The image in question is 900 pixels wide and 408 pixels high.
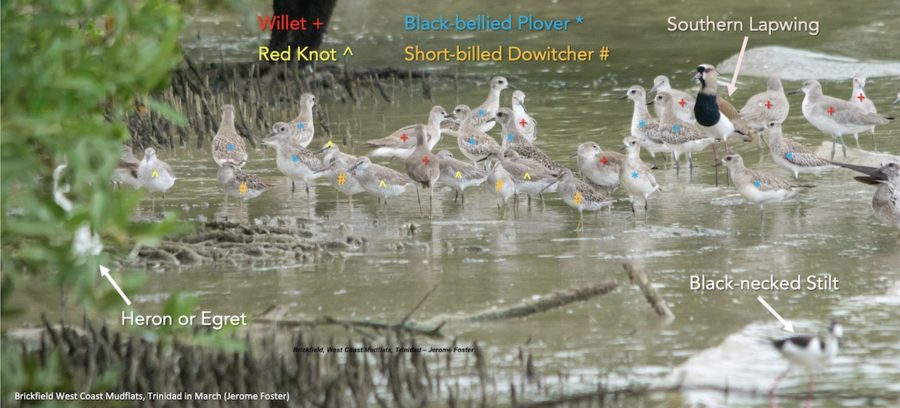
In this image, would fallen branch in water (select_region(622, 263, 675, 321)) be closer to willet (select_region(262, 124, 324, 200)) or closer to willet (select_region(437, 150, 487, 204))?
willet (select_region(437, 150, 487, 204))

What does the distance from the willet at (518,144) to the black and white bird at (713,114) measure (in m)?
1.58

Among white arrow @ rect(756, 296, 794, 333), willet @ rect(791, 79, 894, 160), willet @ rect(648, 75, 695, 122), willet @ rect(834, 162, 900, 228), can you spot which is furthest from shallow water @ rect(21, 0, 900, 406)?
willet @ rect(648, 75, 695, 122)

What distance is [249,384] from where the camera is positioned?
606cm

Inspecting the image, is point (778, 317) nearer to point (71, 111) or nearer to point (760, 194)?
point (760, 194)

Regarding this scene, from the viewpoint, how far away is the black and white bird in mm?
13734

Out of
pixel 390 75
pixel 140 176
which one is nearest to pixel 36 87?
pixel 140 176

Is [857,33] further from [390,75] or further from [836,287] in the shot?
[836,287]

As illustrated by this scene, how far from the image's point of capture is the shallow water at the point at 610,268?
7.21 m

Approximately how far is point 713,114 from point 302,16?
6.49 metres

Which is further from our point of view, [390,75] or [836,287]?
[390,75]

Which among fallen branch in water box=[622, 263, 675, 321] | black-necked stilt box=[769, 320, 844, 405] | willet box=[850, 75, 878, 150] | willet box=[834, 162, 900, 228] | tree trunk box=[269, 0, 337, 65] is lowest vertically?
black-necked stilt box=[769, 320, 844, 405]

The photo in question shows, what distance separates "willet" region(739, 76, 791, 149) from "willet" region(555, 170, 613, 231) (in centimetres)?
370

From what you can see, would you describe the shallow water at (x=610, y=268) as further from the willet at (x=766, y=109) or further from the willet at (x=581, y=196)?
the willet at (x=766, y=109)

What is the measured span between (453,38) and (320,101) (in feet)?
20.0
